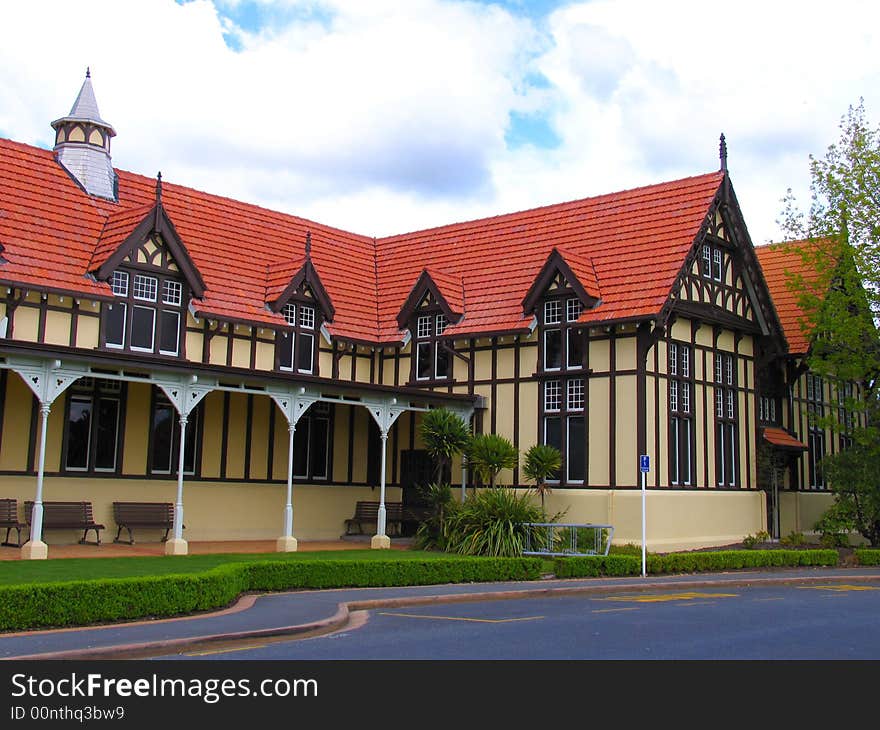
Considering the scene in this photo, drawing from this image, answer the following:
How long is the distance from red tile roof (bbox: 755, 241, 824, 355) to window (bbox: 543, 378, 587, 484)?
859 cm

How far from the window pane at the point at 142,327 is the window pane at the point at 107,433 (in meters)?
1.63

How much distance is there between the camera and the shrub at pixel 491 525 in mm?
25344

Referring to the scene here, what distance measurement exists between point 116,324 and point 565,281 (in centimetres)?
1225

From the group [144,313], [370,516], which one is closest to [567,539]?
[370,516]

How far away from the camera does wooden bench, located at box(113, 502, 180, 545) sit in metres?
25.6

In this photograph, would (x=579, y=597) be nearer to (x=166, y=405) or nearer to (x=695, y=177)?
(x=166, y=405)

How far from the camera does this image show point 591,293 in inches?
1119

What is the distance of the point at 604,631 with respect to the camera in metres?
13.4

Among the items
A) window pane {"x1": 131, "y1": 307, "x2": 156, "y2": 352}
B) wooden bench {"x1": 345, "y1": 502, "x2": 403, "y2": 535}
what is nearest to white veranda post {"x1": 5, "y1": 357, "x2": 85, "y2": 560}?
window pane {"x1": 131, "y1": 307, "x2": 156, "y2": 352}

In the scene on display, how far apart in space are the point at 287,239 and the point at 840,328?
57.9 feet

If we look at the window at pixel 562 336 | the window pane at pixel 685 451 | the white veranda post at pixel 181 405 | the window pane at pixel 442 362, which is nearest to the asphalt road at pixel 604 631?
the white veranda post at pixel 181 405

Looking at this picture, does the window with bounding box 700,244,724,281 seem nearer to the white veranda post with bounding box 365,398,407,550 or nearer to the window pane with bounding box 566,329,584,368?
the window pane with bounding box 566,329,584,368

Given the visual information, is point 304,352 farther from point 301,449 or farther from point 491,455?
point 491,455
